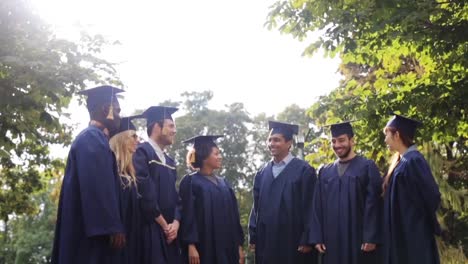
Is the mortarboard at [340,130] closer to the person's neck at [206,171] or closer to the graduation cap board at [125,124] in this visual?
the person's neck at [206,171]

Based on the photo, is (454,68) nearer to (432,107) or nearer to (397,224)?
(432,107)

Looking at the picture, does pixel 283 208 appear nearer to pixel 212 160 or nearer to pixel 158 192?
pixel 212 160

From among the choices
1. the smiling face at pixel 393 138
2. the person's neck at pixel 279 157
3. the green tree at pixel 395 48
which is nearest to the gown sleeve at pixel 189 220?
the person's neck at pixel 279 157

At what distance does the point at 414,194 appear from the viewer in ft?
19.0

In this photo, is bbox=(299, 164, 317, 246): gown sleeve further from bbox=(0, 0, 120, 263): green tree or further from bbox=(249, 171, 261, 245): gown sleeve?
bbox=(0, 0, 120, 263): green tree

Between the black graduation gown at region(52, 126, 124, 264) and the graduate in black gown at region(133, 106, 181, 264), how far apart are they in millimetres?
787

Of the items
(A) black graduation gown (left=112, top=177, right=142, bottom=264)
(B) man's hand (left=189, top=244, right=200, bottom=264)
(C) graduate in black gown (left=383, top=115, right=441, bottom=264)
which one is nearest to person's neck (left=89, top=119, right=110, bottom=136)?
(A) black graduation gown (left=112, top=177, right=142, bottom=264)

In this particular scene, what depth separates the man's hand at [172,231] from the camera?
5.79 m

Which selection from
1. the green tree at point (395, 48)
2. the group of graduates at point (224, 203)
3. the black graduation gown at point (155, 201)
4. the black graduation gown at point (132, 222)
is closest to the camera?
the group of graduates at point (224, 203)

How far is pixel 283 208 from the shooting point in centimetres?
657

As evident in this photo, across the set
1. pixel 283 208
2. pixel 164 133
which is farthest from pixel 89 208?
pixel 283 208

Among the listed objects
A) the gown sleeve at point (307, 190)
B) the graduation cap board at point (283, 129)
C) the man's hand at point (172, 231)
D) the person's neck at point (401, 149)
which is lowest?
the man's hand at point (172, 231)

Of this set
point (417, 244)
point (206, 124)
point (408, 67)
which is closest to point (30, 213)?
point (408, 67)

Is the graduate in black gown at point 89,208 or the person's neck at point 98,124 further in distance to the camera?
the person's neck at point 98,124
